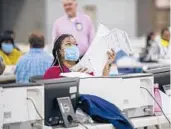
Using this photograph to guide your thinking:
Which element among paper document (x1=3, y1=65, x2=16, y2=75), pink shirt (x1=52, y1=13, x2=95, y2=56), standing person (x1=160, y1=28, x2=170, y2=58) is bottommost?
paper document (x1=3, y1=65, x2=16, y2=75)

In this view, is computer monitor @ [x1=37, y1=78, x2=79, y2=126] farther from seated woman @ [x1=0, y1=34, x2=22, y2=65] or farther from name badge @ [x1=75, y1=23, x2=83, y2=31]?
seated woman @ [x1=0, y1=34, x2=22, y2=65]

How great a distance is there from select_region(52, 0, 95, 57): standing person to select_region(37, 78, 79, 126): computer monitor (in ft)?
7.62

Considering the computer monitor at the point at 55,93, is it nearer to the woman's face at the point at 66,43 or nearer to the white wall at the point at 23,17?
the woman's face at the point at 66,43

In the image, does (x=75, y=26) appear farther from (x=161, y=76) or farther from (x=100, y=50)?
(x=161, y=76)

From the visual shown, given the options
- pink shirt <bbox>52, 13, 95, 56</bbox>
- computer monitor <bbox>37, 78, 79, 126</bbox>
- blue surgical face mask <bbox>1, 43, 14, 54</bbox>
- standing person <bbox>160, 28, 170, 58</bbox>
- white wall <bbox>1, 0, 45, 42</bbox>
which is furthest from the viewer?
white wall <bbox>1, 0, 45, 42</bbox>

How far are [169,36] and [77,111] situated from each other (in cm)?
693

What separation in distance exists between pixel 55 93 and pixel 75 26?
2.63 metres

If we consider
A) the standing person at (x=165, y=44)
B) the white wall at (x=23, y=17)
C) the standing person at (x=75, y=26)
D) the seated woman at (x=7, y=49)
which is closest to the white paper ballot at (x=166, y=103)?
the standing person at (x=75, y=26)

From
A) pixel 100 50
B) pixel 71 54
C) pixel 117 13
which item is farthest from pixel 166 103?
pixel 117 13

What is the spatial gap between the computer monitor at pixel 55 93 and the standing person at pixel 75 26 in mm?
2322

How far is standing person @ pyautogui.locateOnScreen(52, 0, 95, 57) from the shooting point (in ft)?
22.6

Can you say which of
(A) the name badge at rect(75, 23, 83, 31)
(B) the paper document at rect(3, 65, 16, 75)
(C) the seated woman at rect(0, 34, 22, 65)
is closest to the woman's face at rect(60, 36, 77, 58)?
(A) the name badge at rect(75, 23, 83, 31)

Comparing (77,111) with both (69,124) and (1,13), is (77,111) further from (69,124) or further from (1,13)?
(1,13)

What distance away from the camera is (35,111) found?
13.8 ft
